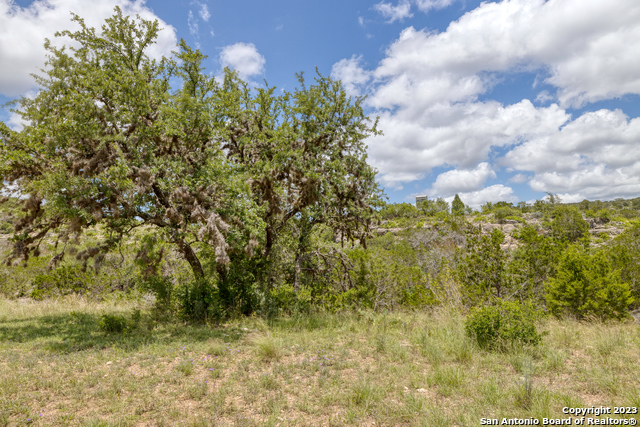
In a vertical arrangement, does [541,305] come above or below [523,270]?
below

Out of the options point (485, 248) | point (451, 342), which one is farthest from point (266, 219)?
point (485, 248)

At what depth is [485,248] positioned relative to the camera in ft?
33.1

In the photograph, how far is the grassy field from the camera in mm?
4109

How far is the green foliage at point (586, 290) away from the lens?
909 cm

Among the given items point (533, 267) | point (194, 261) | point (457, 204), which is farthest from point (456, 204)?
point (194, 261)

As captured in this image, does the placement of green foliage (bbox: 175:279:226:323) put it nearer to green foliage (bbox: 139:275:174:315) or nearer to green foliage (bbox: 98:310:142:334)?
green foliage (bbox: 139:275:174:315)

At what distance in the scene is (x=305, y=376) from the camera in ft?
17.8

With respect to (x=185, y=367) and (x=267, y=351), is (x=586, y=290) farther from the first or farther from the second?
(x=185, y=367)

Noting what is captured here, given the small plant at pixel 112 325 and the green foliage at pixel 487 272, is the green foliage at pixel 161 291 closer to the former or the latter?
the small plant at pixel 112 325

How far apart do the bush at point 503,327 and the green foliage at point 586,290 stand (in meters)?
3.67

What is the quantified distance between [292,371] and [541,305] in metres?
9.19

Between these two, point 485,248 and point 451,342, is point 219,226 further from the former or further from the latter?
point 485,248

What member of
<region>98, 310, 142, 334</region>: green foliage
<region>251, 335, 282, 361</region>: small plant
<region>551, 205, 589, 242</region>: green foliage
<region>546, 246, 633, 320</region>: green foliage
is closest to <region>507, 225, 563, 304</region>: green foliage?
<region>546, 246, 633, 320</region>: green foliage

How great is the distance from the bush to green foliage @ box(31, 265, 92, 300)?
1469cm
